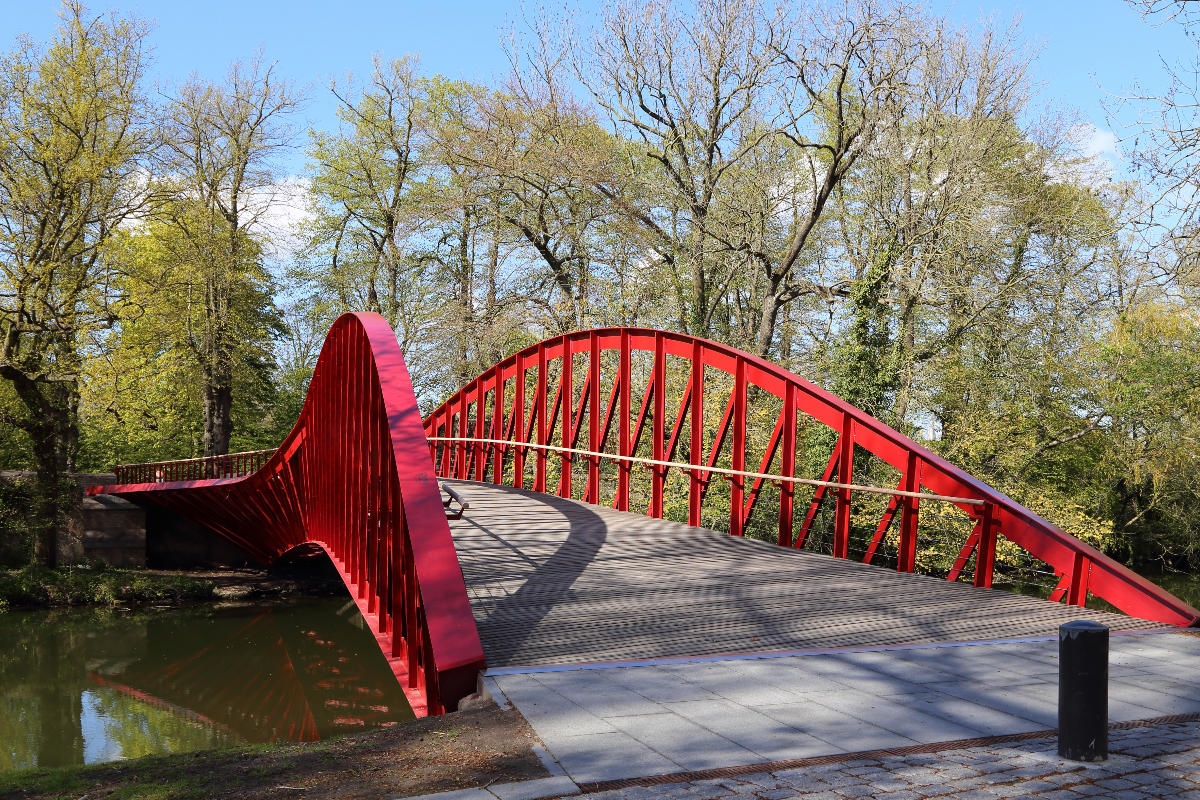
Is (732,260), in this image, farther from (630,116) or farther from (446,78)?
(446,78)

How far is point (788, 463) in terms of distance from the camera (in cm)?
1089

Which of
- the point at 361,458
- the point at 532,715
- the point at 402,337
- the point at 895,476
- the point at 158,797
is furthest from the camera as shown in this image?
the point at 402,337

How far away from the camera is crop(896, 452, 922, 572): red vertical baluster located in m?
9.25

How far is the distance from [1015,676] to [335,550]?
8856mm

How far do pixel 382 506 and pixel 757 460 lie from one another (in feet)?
52.3

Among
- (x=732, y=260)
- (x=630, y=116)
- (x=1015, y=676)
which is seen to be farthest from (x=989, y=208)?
(x=1015, y=676)

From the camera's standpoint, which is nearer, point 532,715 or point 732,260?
point 532,715

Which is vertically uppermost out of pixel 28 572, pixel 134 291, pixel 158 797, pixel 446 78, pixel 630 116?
pixel 446 78

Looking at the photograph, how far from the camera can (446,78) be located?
3431 cm

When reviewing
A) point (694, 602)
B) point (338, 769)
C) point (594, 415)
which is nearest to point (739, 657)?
point (694, 602)

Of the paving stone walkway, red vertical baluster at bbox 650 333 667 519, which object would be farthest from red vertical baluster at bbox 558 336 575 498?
the paving stone walkway

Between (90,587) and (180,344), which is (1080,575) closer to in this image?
(90,587)

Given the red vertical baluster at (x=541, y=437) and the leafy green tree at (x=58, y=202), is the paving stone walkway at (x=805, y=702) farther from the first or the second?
the leafy green tree at (x=58, y=202)

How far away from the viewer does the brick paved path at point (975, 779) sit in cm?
375
